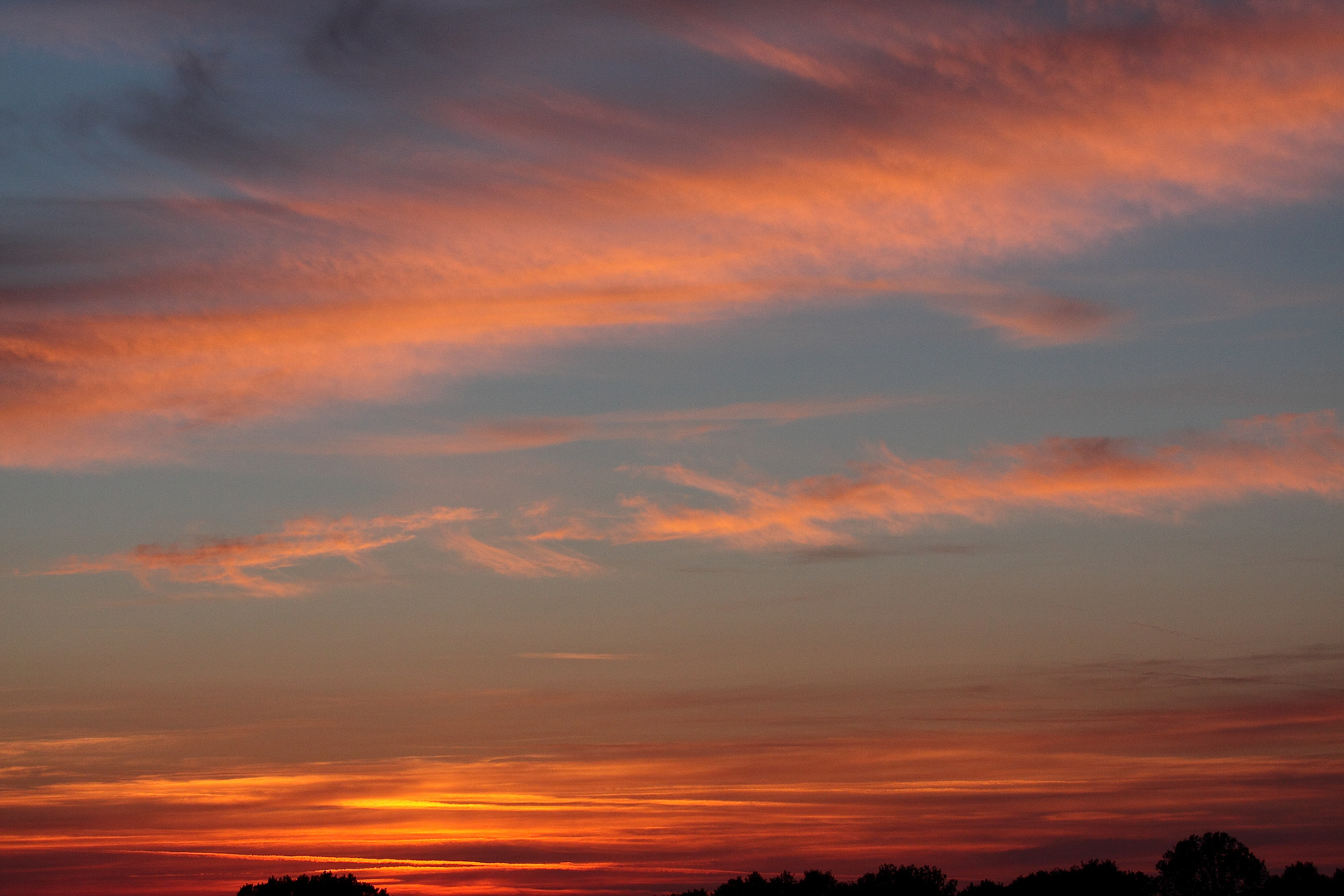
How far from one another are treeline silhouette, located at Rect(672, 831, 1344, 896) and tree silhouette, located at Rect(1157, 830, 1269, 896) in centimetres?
8

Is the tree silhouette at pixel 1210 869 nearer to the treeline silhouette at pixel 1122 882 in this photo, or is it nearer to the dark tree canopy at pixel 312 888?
the treeline silhouette at pixel 1122 882

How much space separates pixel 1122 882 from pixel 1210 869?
11085mm

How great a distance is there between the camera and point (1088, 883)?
152 metres

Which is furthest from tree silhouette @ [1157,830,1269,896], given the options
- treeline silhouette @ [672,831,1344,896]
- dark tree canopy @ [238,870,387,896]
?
dark tree canopy @ [238,870,387,896]

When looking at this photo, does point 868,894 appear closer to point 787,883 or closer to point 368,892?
point 787,883

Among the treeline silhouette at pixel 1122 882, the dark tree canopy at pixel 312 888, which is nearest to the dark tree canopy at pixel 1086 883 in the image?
the treeline silhouette at pixel 1122 882

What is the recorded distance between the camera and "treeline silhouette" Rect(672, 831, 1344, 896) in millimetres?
134500

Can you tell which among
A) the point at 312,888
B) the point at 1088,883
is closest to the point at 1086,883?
the point at 1088,883

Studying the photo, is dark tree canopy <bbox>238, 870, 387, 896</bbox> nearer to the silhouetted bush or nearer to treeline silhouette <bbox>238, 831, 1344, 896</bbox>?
treeline silhouette <bbox>238, 831, 1344, 896</bbox>

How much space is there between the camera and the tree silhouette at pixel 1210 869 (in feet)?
465

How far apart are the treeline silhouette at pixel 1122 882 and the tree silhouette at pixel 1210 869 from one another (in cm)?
8

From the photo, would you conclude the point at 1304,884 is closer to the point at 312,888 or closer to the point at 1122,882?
the point at 1122,882

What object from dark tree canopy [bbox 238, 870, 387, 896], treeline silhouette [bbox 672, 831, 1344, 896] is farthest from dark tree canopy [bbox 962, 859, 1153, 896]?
dark tree canopy [bbox 238, 870, 387, 896]

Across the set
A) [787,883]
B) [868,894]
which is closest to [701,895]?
[787,883]
